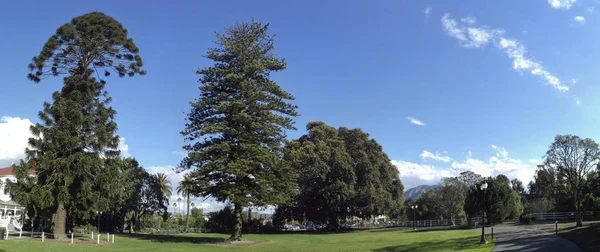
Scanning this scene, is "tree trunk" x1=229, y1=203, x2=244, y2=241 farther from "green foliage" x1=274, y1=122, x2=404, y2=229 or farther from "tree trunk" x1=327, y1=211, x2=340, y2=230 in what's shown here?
"tree trunk" x1=327, y1=211, x2=340, y2=230

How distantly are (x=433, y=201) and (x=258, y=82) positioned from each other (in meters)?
55.9

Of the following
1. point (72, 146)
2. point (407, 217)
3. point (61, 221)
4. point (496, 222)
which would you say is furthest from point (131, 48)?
point (407, 217)

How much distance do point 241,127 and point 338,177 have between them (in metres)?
25.4

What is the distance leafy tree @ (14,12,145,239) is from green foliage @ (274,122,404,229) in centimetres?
2765

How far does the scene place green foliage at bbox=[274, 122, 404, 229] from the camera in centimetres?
5878

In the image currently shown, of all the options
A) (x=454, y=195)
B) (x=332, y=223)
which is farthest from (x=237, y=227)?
(x=454, y=195)

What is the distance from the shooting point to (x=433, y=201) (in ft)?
268

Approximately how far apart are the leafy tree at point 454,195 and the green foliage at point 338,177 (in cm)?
1043

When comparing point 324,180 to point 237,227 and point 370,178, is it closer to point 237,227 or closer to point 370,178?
point 370,178

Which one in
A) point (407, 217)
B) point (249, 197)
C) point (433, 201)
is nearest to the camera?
point (249, 197)

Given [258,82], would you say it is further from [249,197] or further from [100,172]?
[100,172]

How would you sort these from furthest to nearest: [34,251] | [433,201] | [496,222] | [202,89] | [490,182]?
[433,201]
[496,222]
[490,182]
[202,89]
[34,251]

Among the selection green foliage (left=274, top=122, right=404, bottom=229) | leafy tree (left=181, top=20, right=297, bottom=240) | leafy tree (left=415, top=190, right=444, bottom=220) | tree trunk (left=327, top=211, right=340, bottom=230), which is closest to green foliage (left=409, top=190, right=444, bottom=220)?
leafy tree (left=415, top=190, right=444, bottom=220)


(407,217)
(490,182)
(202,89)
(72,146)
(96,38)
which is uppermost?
(96,38)
